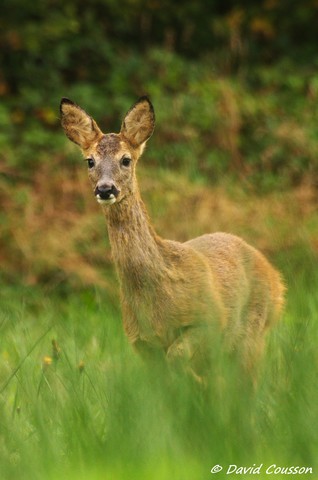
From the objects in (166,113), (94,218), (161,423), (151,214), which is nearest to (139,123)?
(161,423)

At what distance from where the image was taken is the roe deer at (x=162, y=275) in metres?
5.79

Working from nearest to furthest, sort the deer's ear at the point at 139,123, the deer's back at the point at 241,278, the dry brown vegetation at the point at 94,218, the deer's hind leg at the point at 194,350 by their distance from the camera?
the deer's hind leg at the point at 194,350
the deer's back at the point at 241,278
the deer's ear at the point at 139,123
the dry brown vegetation at the point at 94,218

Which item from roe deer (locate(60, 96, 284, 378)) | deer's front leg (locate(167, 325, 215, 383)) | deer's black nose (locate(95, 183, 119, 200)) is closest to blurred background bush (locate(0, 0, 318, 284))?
roe deer (locate(60, 96, 284, 378))

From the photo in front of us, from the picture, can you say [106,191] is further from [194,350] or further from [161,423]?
[161,423]

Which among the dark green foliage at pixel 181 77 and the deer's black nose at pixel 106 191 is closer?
the deer's black nose at pixel 106 191

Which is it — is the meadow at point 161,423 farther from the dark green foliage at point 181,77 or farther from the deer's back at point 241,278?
the dark green foliage at point 181,77

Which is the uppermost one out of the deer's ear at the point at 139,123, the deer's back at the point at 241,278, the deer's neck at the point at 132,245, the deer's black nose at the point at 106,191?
the deer's ear at the point at 139,123

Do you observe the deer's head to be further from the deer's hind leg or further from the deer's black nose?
the deer's hind leg

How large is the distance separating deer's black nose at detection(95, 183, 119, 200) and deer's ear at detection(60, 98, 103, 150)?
0.56 meters

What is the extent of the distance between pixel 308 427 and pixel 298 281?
1538 millimetres

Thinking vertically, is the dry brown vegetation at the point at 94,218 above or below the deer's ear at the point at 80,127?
below

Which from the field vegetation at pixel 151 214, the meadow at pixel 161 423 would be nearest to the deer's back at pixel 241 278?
the field vegetation at pixel 151 214

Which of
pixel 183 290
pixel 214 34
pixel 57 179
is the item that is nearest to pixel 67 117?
pixel 183 290

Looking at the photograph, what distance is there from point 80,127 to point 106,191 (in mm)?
727
